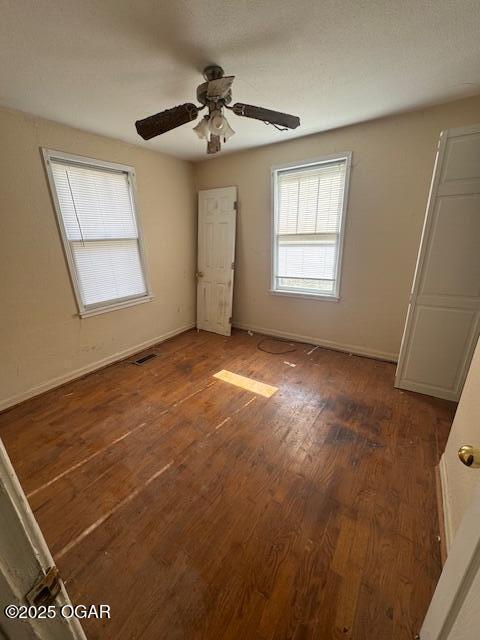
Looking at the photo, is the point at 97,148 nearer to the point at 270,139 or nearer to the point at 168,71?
the point at 168,71

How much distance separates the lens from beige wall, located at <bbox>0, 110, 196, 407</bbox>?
2180 mm

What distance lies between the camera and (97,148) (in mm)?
2666

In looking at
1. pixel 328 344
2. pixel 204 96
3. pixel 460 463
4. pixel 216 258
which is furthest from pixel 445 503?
pixel 216 258

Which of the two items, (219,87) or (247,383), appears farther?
(247,383)

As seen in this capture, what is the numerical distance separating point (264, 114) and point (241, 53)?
34 cm

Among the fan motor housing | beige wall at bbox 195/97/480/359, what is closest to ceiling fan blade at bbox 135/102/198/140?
the fan motor housing

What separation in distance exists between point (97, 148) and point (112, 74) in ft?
3.74

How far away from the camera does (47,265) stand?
2443mm

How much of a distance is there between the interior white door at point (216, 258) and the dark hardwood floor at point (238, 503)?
1.58 metres

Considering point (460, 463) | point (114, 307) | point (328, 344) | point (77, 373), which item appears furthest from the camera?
point (328, 344)

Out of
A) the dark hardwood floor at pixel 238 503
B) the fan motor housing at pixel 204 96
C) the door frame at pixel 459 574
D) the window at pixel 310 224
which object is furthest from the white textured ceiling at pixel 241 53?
the dark hardwood floor at pixel 238 503

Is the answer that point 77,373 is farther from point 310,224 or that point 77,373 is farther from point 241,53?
point 310,224

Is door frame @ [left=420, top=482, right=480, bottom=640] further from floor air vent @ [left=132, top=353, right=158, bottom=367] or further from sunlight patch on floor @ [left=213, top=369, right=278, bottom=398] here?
floor air vent @ [left=132, top=353, right=158, bottom=367]

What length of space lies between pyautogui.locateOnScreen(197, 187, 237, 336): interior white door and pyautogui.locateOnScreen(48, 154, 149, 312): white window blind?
3.38 ft
